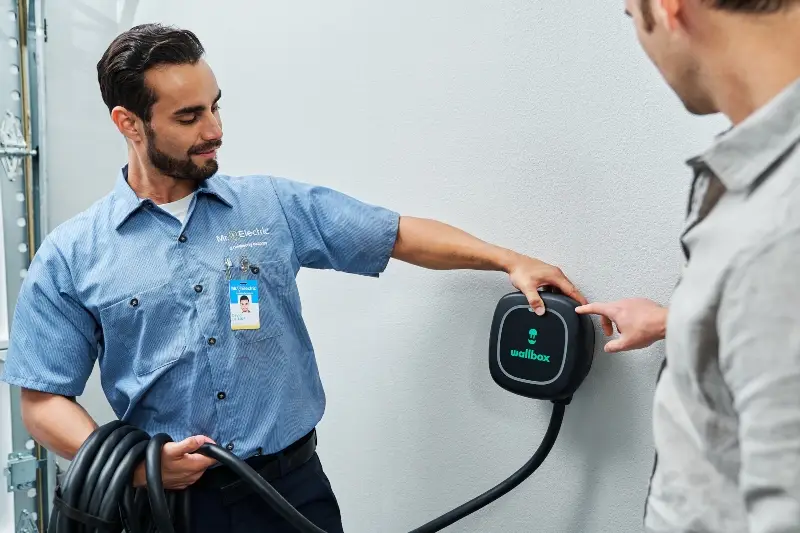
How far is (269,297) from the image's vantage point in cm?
128

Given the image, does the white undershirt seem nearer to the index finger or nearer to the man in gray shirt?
the index finger

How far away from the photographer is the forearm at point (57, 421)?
1.20 metres

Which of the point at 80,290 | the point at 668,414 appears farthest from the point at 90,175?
the point at 668,414

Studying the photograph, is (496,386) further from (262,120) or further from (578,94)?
(262,120)

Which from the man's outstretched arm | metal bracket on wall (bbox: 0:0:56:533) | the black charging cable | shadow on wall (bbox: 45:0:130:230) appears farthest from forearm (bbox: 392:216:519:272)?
shadow on wall (bbox: 45:0:130:230)

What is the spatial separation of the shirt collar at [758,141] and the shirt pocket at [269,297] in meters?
0.88

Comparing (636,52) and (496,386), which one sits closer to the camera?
(636,52)

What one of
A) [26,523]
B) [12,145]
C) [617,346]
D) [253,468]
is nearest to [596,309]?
[617,346]

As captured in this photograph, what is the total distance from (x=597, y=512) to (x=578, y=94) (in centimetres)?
63

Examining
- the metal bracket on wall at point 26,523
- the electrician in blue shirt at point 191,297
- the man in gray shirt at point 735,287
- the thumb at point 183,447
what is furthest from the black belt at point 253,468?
the metal bracket on wall at point 26,523

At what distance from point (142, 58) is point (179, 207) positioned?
266 millimetres

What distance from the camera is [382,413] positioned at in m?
1.43

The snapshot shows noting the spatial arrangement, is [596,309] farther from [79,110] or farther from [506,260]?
[79,110]

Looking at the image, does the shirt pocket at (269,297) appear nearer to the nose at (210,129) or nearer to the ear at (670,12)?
the nose at (210,129)
